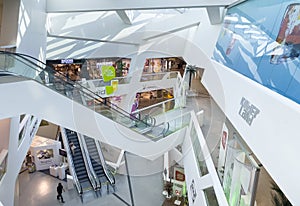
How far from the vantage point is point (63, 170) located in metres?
14.7

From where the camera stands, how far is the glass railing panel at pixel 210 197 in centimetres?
661

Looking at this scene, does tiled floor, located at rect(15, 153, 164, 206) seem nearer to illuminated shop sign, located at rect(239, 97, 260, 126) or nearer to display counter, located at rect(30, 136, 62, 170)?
display counter, located at rect(30, 136, 62, 170)

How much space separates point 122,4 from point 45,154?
11.2 meters

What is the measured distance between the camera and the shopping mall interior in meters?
3.80

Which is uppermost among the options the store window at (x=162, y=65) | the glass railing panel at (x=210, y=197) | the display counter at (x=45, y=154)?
the store window at (x=162, y=65)

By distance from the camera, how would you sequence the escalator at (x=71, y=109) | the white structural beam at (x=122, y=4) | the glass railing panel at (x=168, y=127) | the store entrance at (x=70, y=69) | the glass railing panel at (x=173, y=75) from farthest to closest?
the glass railing panel at (x=173, y=75) → the store entrance at (x=70, y=69) → the glass railing panel at (x=168, y=127) → the white structural beam at (x=122, y=4) → the escalator at (x=71, y=109)

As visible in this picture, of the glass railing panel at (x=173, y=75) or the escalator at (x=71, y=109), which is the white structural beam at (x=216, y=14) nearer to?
the escalator at (x=71, y=109)

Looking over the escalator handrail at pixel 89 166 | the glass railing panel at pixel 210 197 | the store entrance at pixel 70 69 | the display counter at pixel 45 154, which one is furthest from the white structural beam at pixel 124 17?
the glass railing panel at pixel 210 197

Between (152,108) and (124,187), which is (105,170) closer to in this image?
(124,187)

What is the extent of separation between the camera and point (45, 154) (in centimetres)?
1633

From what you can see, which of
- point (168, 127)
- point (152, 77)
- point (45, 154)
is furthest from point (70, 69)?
point (168, 127)

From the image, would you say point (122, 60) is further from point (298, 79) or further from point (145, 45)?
point (298, 79)

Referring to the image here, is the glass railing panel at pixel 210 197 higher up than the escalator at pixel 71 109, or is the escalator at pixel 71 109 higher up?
the escalator at pixel 71 109

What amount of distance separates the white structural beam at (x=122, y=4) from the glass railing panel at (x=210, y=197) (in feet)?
16.0
